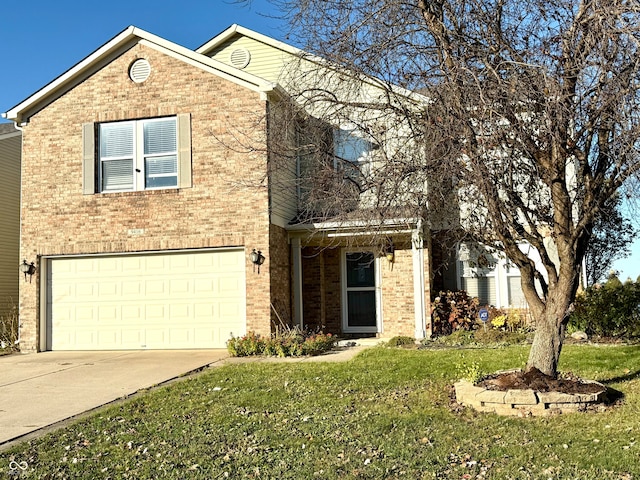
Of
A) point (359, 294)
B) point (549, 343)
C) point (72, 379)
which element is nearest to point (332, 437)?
point (549, 343)

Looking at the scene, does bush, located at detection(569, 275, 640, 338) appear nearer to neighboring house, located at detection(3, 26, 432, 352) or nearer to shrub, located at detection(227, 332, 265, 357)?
neighboring house, located at detection(3, 26, 432, 352)

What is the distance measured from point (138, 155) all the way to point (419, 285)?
6.79 m

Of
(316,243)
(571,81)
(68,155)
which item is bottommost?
(316,243)

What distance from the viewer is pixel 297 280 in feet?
47.2

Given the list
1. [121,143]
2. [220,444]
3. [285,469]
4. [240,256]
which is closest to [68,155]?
[121,143]

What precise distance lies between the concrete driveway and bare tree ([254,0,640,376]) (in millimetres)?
4606

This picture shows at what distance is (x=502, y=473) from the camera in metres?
5.02

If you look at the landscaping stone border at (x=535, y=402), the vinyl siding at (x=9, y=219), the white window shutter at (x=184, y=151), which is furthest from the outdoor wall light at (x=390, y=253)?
the vinyl siding at (x=9, y=219)

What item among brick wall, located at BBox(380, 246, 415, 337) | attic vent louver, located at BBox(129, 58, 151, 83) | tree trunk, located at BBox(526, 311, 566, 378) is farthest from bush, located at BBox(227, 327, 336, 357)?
attic vent louver, located at BBox(129, 58, 151, 83)

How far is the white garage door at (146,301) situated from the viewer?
13.3 metres

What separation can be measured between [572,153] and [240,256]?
306 inches

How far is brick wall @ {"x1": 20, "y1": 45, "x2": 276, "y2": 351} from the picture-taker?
13.0m

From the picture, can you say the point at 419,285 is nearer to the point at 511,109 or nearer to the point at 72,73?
the point at 511,109

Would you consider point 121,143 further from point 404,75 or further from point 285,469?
point 285,469
